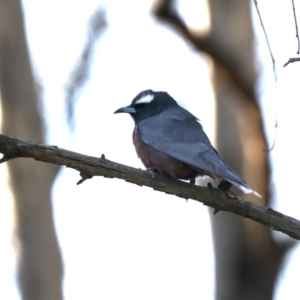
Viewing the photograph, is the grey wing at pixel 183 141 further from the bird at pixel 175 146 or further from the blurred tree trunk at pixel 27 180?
the blurred tree trunk at pixel 27 180

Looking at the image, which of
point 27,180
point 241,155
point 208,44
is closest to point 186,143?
point 241,155

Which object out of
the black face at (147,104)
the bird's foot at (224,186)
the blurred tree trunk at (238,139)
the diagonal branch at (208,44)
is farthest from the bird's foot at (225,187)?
the diagonal branch at (208,44)

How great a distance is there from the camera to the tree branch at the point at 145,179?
191 inches

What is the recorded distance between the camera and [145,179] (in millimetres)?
5184

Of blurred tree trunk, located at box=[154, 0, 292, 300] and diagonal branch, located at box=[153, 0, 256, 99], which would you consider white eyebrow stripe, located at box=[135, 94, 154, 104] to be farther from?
diagonal branch, located at box=[153, 0, 256, 99]

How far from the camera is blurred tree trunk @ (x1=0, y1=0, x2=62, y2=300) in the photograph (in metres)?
8.64

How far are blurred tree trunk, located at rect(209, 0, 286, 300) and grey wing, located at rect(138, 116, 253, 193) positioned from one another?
6.00 feet

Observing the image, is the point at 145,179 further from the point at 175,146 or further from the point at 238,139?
the point at 238,139

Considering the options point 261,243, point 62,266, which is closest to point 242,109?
point 261,243

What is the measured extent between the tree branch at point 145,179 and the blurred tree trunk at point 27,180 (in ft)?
12.4

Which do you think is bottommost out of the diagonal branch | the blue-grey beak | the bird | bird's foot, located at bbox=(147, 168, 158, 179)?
bird's foot, located at bbox=(147, 168, 158, 179)

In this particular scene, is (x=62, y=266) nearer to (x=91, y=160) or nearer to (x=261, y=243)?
(x=261, y=243)

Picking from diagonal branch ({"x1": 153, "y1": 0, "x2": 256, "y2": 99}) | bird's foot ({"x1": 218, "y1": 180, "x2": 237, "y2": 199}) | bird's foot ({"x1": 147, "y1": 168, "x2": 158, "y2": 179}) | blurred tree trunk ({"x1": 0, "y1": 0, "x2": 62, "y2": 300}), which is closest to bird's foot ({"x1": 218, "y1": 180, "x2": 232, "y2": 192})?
bird's foot ({"x1": 218, "y1": 180, "x2": 237, "y2": 199})

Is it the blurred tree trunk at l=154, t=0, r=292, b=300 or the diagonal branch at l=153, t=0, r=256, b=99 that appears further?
the diagonal branch at l=153, t=0, r=256, b=99
